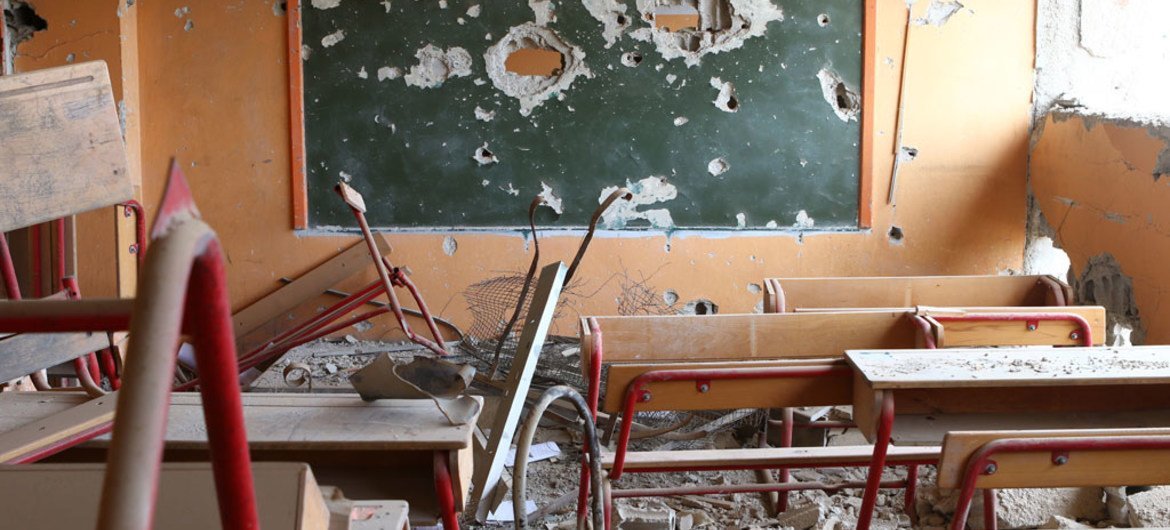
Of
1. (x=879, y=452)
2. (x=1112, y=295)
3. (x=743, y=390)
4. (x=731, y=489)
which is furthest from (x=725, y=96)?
(x=879, y=452)

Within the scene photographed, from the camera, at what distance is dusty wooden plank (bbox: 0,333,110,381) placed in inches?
86.4

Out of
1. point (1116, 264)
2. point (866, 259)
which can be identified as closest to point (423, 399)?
point (1116, 264)

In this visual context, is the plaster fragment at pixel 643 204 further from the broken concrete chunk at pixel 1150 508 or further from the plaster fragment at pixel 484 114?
the broken concrete chunk at pixel 1150 508

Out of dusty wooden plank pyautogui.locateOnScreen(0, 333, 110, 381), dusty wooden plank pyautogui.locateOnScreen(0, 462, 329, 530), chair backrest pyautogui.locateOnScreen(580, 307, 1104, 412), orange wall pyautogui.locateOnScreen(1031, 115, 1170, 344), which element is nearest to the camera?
dusty wooden plank pyautogui.locateOnScreen(0, 462, 329, 530)

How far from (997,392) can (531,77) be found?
Answer: 3.12 m

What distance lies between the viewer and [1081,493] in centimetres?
308

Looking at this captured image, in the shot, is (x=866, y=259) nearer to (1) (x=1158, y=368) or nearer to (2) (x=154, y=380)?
(1) (x=1158, y=368)

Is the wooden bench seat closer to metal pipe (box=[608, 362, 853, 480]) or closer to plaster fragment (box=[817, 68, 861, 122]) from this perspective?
metal pipe (box=[608, 362, 853, 480])

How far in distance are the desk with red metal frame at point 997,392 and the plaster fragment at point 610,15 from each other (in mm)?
2933

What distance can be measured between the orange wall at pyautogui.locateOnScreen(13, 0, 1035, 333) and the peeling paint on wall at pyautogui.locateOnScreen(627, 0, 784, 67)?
2.09ft

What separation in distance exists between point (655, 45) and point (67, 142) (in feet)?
11.4

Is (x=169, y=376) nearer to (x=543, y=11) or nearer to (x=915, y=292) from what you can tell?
(x=915, y=292)

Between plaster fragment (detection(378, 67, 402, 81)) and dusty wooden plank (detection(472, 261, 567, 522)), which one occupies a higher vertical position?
plaster fragment (detection(378, 67, 402, 81))

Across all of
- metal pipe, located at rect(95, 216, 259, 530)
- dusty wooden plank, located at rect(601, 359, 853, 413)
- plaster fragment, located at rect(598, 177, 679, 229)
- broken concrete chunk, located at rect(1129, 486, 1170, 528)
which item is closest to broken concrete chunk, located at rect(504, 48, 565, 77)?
plaster fragment, located at rect(598, 177, 679, 229)
